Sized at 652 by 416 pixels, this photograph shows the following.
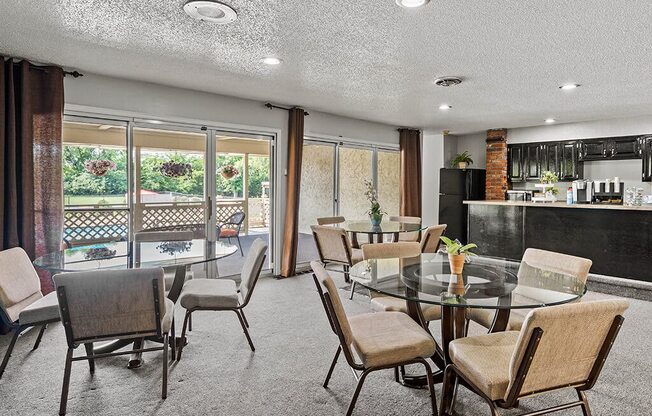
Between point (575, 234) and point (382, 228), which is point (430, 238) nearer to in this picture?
point (382, 228)

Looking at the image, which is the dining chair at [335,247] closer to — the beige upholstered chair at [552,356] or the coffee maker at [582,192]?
the beige upholstered chair at [552,356]

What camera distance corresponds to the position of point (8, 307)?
8.39 feet

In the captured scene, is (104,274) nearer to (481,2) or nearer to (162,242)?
(162,242)

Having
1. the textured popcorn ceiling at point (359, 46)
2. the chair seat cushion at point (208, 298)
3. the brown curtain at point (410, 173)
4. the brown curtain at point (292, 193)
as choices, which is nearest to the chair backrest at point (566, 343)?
the textured popcorn ceiling at point (359, 46)

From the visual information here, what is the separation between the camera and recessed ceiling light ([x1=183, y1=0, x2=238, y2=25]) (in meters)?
2.41

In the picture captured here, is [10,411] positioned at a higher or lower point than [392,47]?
lower

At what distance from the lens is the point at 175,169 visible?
4727 mm

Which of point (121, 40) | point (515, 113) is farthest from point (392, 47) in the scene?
point (515, 113)

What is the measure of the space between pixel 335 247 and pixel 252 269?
1602 millimetres

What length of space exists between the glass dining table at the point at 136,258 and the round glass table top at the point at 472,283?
1223 mm

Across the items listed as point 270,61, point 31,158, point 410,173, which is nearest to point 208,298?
point 270,61

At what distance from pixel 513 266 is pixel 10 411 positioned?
10.7 feet

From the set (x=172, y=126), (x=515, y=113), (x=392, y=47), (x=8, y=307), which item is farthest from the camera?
(x=515, y=113)

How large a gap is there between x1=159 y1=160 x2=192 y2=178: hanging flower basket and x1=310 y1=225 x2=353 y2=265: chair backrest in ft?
5.58
